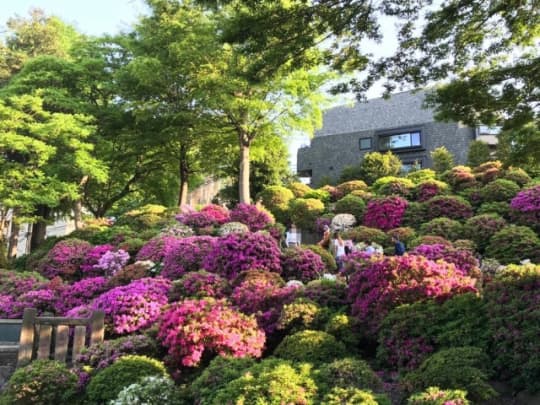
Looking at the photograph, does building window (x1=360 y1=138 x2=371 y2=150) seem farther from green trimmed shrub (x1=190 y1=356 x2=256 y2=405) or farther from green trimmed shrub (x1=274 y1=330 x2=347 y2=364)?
green trimmed shrub (x1=190 y1=356 x2=256 y2=405)

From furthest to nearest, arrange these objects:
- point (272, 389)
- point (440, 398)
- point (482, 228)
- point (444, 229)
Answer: point (444, 229)
point (482, 228)
point (272, 389)
point (440, 398)

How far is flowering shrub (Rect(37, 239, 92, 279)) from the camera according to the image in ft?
38.4

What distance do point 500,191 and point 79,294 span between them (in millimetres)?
12552

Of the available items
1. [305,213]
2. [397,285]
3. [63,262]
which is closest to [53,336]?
[397,285]

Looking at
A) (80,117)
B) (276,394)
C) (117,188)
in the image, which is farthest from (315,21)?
(117,188)

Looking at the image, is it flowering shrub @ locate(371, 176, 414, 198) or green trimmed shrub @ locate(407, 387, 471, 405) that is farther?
flowering shrub @ locate(371, 176, 414, 198)

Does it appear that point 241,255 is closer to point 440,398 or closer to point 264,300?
point 264,300

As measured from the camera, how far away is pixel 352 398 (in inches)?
146

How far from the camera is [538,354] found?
156 inches

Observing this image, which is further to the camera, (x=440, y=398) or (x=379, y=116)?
(x=379, y=116)

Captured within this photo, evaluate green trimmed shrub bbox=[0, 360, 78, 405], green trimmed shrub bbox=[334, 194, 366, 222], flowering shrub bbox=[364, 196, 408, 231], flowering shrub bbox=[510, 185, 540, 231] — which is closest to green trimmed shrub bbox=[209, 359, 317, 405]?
green trimmed shrub bbox=[0, 360, 78, 405]

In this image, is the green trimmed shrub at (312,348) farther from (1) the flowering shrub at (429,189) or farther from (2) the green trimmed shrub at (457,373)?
(1) the flowering shrub at (429,189)

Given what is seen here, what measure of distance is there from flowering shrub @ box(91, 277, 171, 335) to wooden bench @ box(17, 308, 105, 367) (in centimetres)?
41

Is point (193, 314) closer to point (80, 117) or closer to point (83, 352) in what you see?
point (83, 352)
